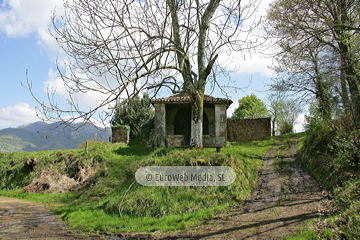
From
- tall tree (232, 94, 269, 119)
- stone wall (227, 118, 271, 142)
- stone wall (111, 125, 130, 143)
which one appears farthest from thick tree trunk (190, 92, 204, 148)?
tall tree (232, 94, 269, 119)

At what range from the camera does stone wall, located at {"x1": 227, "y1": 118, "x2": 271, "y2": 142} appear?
22.1 metres

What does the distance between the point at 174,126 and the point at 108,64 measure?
14.0m

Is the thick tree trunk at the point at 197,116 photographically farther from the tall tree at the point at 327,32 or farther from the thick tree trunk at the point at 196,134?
the tall tree at the point at 327,32

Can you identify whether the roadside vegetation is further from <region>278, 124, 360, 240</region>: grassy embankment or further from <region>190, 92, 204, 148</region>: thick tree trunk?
<region>190, 92, 204, 148</region>: thick tree trunk

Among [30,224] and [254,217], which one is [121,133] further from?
[254,217]

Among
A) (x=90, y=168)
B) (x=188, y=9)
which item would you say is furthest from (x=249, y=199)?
(x=90, y=168)

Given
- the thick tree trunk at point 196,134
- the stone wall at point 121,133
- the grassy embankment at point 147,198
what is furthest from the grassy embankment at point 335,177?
the stone wall at point 121,133

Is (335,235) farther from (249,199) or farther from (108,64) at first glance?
(108,64)

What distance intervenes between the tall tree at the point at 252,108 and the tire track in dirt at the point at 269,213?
33.8m

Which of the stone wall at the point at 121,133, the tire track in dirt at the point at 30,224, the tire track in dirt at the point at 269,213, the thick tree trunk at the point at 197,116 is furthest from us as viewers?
the stone wall at the point at 121,133

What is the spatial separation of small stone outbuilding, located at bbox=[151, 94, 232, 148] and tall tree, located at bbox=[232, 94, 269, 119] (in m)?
23.8

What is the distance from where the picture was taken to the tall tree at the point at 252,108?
4319cm

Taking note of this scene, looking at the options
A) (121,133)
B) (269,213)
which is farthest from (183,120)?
(269,213)

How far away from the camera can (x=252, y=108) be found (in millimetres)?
43562
